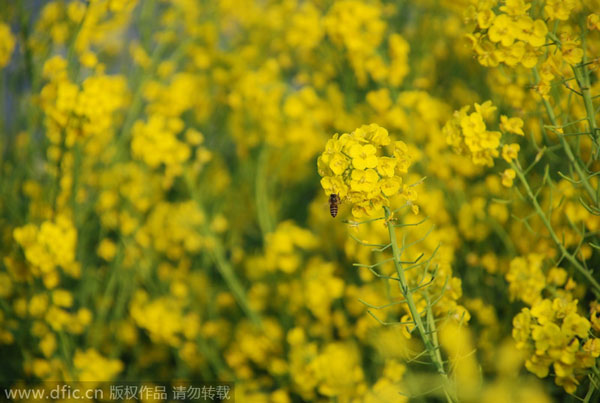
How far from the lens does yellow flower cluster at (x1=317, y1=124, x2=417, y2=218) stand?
2.74ft

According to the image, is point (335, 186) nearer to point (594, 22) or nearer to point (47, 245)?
point (594, 22)

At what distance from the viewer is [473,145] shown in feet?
3.36

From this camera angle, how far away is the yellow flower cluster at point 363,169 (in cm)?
83

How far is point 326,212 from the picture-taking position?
197cm

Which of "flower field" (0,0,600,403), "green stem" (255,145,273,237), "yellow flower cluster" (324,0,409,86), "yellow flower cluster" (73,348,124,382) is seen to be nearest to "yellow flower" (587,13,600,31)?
"flower field" (0,0,600,403)

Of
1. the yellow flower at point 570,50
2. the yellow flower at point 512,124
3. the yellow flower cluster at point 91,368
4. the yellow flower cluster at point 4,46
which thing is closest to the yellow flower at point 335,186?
the yellow flower at point 512,124

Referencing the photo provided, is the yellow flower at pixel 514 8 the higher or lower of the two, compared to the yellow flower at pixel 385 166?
higher

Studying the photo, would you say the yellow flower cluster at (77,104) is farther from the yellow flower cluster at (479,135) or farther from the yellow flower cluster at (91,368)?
the yellow flower cluster at (479,135)

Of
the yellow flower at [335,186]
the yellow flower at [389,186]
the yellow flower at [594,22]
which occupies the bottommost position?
the yellow flower at [335,186]

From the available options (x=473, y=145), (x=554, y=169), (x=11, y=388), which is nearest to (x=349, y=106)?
(x=554, y=169)

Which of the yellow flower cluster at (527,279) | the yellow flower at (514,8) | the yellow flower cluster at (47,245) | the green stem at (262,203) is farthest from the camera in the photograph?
the green stem at (262,203)

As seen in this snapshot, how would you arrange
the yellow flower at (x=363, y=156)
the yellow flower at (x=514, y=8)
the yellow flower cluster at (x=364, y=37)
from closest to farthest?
the yellow flower at (x=363, y=156), the yellow flower at (x=514, y=8), the yellow flower cluster at (x=364, y=37)

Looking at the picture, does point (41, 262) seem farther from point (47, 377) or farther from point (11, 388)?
point (11, 388)

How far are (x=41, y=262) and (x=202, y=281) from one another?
77 cm
